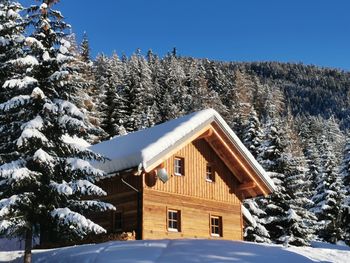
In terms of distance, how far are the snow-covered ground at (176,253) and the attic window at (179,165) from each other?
853cm

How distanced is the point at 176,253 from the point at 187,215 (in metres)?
10.3

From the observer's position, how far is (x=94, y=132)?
16.9 meters

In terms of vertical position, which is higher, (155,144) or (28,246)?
(155,144)

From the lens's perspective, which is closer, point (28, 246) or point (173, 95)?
point (28, 246)

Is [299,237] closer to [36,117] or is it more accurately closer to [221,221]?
[221,221]

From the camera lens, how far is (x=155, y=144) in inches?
898

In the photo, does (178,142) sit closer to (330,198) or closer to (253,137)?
(253,137)

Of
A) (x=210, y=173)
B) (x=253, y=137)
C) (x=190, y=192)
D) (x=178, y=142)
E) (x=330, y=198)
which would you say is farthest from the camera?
(x=330, y=198)

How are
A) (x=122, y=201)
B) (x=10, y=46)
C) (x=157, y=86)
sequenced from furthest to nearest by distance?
(x=157, y=86) < (x=122, y=201) < (x=10, y=46)

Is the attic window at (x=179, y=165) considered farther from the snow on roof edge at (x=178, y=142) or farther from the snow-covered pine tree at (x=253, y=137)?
the snow-covered pine tree at (x=253, y=137)

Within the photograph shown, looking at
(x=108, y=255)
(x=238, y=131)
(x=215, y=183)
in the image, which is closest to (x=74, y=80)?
(x=108, y=255)

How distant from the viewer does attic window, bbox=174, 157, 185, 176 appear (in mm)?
25681

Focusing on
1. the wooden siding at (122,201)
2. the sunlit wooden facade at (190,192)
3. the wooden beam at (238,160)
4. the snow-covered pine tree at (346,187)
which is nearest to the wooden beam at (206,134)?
the sunlit wooden facade at (190,192)

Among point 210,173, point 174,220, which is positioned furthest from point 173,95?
point 174,220
